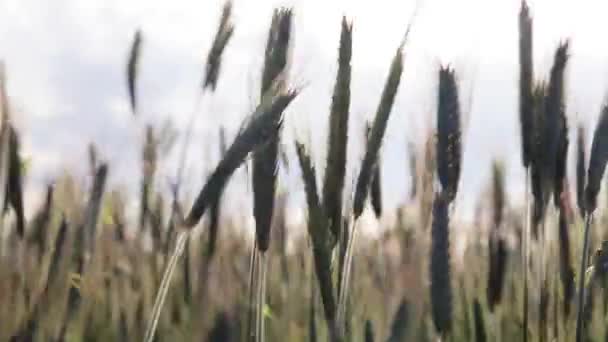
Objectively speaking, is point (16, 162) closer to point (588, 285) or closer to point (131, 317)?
point (131, 317)

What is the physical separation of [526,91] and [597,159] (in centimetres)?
18

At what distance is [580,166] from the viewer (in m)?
1.22

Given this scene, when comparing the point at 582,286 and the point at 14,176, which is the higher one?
the point at 14,176

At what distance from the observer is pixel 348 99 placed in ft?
2.64

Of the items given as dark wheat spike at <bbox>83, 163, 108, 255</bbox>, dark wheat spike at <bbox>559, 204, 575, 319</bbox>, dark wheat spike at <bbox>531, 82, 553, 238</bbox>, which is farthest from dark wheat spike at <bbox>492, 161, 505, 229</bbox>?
dark wheat spike at <bbox>83, 163, 108, 255</bbox>

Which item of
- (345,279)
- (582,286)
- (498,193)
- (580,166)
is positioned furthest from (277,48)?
(498,193)

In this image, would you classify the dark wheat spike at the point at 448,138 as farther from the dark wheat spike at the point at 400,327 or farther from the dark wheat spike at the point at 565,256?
the dark wheat spike at the point at 565,256

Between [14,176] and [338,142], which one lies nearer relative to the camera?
[338,142]

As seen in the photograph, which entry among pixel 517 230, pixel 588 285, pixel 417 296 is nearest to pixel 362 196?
pixel 417 296

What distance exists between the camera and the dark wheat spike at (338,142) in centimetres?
79

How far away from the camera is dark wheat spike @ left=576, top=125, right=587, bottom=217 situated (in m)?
1.08

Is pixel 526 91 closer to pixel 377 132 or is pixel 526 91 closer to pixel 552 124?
pixel 552 124

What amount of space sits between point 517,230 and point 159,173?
2.10 ft

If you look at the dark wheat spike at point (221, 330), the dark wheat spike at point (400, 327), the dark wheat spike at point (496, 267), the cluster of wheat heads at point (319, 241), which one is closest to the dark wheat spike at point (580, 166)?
the cluster of wheat heads at point (319, 241)
